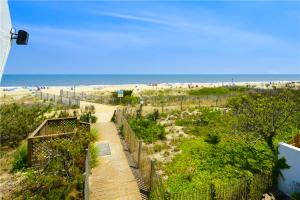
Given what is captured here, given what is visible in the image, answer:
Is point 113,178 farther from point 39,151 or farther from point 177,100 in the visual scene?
point 177,100

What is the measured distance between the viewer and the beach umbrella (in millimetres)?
6129

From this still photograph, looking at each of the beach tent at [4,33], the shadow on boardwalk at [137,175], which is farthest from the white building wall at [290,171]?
the beach tent at [4,33]

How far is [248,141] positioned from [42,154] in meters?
11.3

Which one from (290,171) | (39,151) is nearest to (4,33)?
(39,151)

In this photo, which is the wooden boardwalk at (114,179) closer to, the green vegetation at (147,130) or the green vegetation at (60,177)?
the green vegetation at (60,177)

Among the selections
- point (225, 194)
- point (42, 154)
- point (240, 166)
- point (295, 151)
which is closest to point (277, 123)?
point (240, 166)

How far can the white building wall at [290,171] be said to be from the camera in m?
10.7

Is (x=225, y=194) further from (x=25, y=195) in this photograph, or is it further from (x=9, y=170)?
(x=9, y=170)

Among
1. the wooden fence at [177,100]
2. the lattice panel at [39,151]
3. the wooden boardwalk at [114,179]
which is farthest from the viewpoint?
the wooden fence at [177,100]

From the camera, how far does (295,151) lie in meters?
10.8

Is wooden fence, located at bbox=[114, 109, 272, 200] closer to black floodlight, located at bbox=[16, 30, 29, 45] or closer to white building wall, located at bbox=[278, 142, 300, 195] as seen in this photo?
white building wall, located at bbox=[278, 142, 300, 195]

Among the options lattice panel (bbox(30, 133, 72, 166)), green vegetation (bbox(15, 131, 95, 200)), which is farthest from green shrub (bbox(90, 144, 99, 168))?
lattice panel (bbox(30, 133, 72, 166))

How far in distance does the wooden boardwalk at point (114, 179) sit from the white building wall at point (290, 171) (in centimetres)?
581

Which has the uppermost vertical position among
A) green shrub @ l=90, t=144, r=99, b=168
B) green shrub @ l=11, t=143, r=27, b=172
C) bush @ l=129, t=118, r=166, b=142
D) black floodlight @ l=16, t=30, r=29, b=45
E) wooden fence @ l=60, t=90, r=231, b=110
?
black floodlight @ l=16, t=30, r=29, b=45
